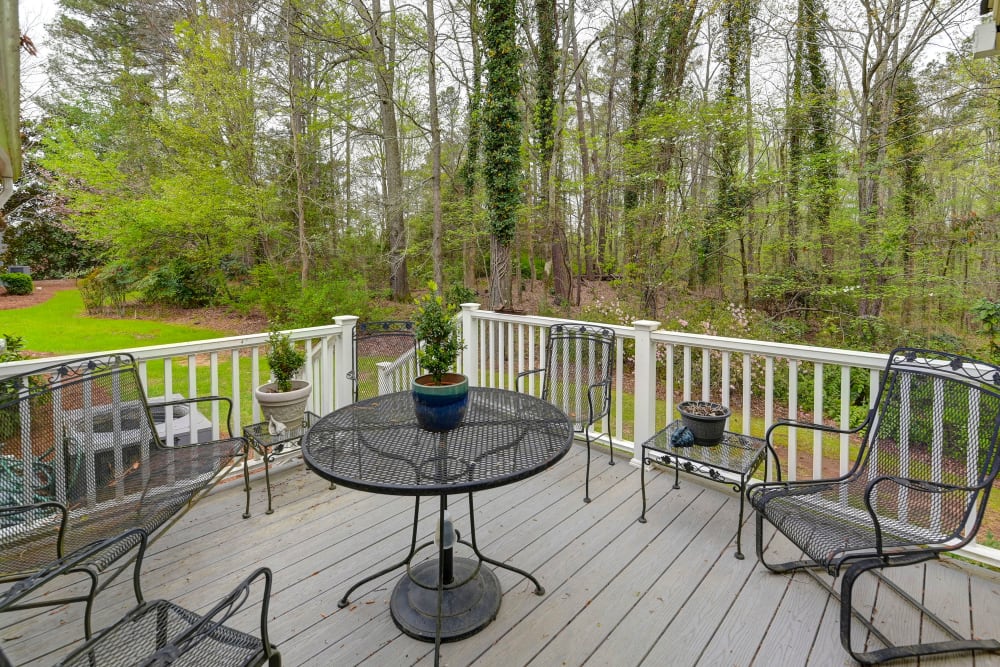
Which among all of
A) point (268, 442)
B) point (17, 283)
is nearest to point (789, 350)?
point (268, 442)

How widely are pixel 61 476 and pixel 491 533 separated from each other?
183 cm

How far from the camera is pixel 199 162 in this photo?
852 centimetres

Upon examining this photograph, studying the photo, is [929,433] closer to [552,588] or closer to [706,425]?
[706,425]

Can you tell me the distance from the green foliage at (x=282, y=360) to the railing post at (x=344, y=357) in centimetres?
45

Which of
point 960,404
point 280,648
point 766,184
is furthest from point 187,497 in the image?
point 766,184

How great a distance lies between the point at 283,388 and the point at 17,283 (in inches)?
558

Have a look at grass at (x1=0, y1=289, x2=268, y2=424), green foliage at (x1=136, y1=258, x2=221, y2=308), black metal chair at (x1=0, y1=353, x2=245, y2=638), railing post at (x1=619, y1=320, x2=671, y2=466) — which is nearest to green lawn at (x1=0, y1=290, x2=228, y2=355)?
grass at (x1=0, y1=289, x2=268, y2=424)

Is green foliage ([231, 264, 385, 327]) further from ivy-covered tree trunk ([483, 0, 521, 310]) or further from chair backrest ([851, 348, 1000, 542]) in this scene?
chair backrest ([851, 348, 1000, 542])

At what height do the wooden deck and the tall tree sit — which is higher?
the tall tree

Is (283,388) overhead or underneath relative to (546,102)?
underneath

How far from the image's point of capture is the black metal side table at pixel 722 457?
2.12m

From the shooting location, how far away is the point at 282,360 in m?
2.82

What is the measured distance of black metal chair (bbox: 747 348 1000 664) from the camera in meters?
1.51

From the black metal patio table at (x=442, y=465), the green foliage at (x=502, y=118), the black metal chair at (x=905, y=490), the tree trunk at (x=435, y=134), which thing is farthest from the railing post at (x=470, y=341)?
the tree trunk at (x=435, y=134)
